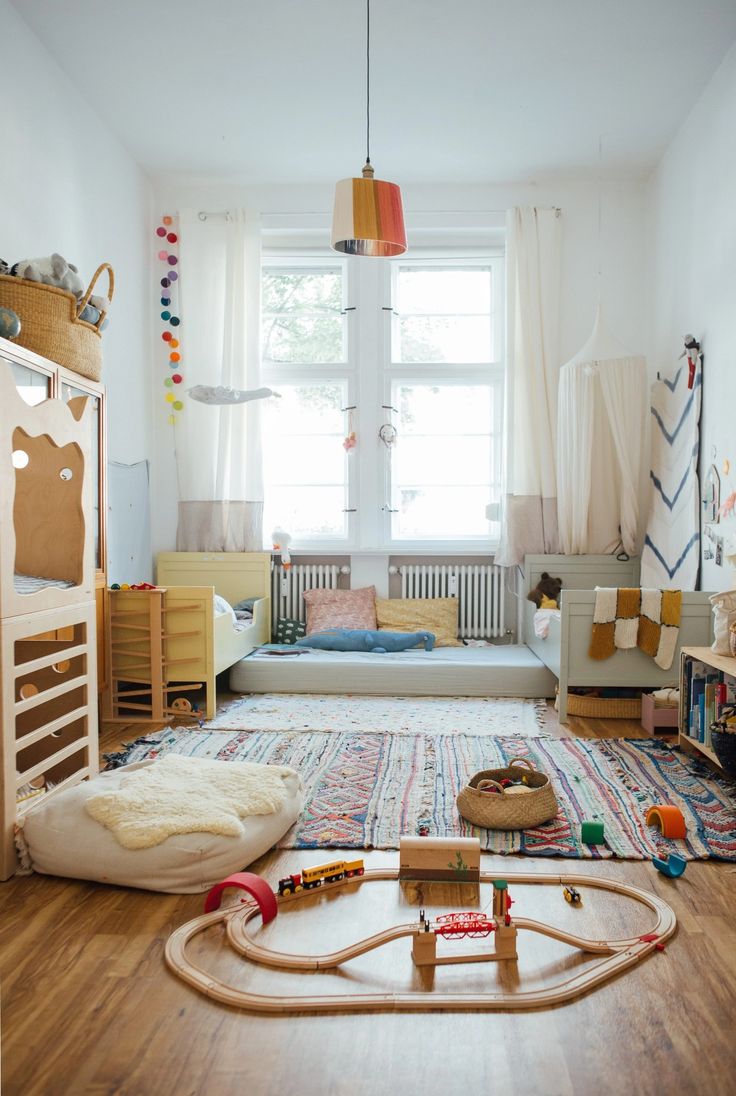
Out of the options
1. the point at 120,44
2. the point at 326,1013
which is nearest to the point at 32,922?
the point at 326,1013

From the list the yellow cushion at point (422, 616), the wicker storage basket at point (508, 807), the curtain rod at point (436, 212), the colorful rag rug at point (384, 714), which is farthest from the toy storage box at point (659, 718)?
the curtain rod at point (436, 212)

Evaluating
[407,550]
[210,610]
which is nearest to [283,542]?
[407,550]

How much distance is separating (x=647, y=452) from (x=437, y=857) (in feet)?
12.2

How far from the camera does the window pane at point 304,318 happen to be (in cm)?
566

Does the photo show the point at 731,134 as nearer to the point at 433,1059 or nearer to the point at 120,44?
the point at 120,44

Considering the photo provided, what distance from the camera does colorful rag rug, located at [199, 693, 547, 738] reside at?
388cm

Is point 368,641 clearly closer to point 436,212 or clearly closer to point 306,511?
point 306,511

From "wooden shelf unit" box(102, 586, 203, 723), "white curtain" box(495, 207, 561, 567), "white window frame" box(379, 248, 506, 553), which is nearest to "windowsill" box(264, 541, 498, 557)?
"white window frame" box(379, 248, 506, 553)

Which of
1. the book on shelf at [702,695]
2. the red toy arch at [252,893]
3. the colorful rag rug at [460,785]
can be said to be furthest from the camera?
the book on shelf at [702,695]

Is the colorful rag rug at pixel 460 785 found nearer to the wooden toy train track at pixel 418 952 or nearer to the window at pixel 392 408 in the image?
the wooden toy train track at pixel 418 952

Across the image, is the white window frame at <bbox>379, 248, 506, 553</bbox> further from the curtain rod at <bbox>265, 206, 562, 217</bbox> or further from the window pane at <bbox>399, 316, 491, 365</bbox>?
the curtain rod at <bbox>265, 206, 562, 217</bbox>

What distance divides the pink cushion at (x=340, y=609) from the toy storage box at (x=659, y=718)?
6.41ft

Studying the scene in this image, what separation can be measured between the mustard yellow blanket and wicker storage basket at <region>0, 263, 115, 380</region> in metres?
2.49

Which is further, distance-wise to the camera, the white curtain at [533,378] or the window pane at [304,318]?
the window pane at [304,318]
